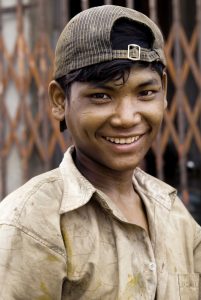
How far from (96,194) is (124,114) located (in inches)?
9.9

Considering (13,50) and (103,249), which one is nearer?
(103,249)

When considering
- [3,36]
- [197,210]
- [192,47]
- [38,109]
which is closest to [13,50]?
[3,36]

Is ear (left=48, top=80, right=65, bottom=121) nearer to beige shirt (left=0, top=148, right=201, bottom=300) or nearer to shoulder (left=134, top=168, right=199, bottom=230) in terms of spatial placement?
beige shirt (left=0, top=148, right=201, bottom=300)

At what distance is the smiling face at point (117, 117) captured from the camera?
168 centimetres

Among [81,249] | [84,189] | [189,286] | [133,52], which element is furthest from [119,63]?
[189,286]

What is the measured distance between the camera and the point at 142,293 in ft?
5.62

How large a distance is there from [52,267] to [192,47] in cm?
290

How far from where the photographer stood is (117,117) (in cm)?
168

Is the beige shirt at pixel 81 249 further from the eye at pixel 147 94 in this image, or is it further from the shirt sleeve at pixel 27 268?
the eye at pixel 147 94

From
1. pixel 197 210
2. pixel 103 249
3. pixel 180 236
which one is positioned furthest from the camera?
pixel 197 210


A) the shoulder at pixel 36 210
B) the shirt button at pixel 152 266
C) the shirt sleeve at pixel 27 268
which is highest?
the shoulder at pixel 36 210

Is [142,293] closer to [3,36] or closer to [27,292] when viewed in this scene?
[27,292]

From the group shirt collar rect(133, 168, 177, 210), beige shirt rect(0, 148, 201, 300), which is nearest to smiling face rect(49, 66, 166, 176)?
beige shirt rect(0, 148, 201, 300)

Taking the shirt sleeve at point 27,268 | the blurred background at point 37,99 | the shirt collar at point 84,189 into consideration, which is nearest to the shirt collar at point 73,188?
the shirt collar at point 84,189
